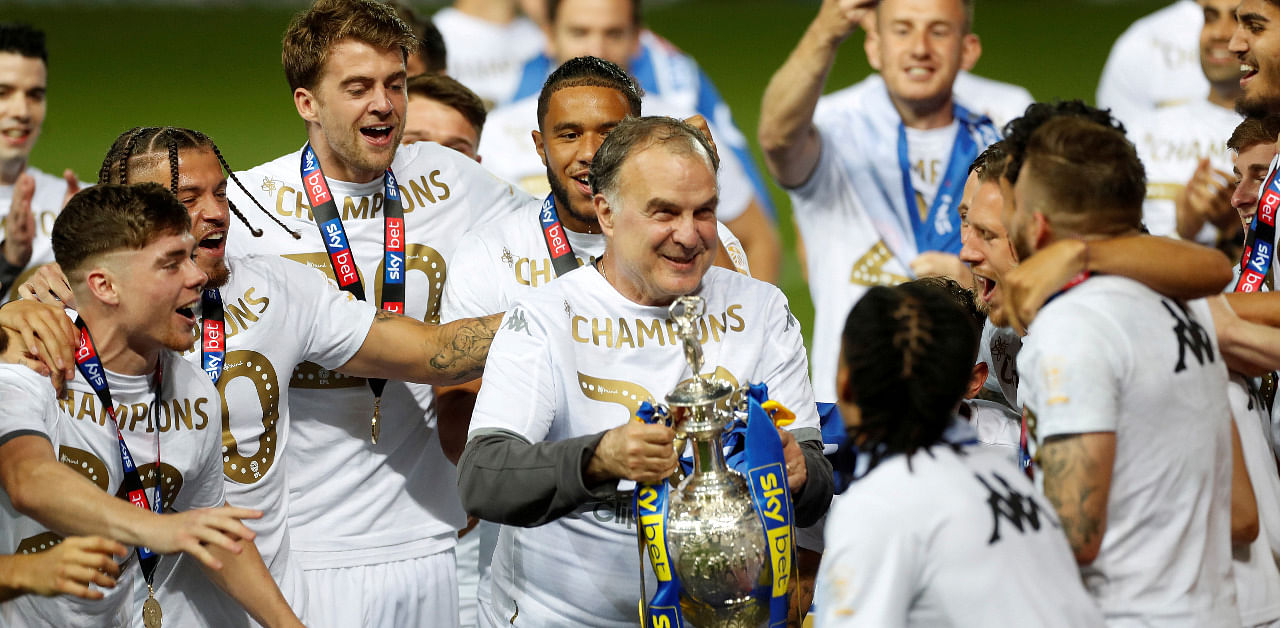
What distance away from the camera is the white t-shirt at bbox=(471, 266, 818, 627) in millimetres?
3826

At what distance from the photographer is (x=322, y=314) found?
4520 millimetres

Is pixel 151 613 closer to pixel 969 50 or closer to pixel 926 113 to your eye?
pixel 926 113

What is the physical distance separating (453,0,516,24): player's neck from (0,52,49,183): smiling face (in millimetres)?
6222

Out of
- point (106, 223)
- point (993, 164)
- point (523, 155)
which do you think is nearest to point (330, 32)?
point (106, 223)

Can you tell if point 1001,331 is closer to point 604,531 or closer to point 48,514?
point 604,531

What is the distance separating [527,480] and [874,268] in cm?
384

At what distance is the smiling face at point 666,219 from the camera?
3793 mm

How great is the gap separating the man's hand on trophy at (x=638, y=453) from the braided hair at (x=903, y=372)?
1.82ft

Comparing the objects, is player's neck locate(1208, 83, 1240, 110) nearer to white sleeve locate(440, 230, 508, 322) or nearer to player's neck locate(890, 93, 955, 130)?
player's neck locate(890, 93, 955, 130)

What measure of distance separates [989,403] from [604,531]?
142 centimetres

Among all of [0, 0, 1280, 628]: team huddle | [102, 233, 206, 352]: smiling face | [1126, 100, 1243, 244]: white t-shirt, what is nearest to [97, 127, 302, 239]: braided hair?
[0, 0, 1280, 628]: team huddle

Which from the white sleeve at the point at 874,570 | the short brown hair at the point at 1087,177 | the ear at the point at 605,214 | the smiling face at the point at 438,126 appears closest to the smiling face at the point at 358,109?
the smiling face at the point at 438,126

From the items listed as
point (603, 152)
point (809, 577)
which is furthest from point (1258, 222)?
point (603, 152)

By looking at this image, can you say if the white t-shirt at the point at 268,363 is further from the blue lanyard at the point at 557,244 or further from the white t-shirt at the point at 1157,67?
the white t-shirt at the point at 1157,67
